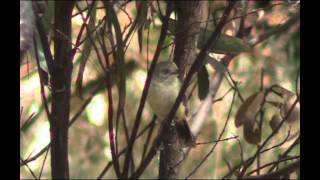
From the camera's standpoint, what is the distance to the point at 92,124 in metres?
2.44

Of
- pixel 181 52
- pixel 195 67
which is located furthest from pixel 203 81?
pixel 195 67

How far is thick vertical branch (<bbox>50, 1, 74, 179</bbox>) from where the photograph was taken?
39.5 inches

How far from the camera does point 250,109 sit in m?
1.41

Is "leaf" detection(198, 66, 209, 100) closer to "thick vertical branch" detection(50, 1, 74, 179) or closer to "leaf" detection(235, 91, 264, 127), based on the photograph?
"leaf" detection(235, 91, 264, 127)

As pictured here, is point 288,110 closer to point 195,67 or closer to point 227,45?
point 227,45

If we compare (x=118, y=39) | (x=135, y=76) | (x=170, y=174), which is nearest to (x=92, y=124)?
(x=135, y=76)

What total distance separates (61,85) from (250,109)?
535 millimetres

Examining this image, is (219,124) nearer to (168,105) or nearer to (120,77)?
(168,105)

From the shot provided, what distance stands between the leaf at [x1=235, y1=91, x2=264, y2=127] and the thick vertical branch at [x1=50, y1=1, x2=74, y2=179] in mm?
489

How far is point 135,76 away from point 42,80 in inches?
57.1

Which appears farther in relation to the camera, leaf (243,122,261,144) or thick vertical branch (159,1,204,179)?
leaf (243,122,261,144)

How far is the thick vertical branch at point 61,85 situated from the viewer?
Answer: 100 centimetres

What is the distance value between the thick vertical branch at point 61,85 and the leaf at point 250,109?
489 millimetres

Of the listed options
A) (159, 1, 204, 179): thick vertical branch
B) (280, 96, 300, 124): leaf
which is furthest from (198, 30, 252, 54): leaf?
(280, 96, 300, 124): leaf
